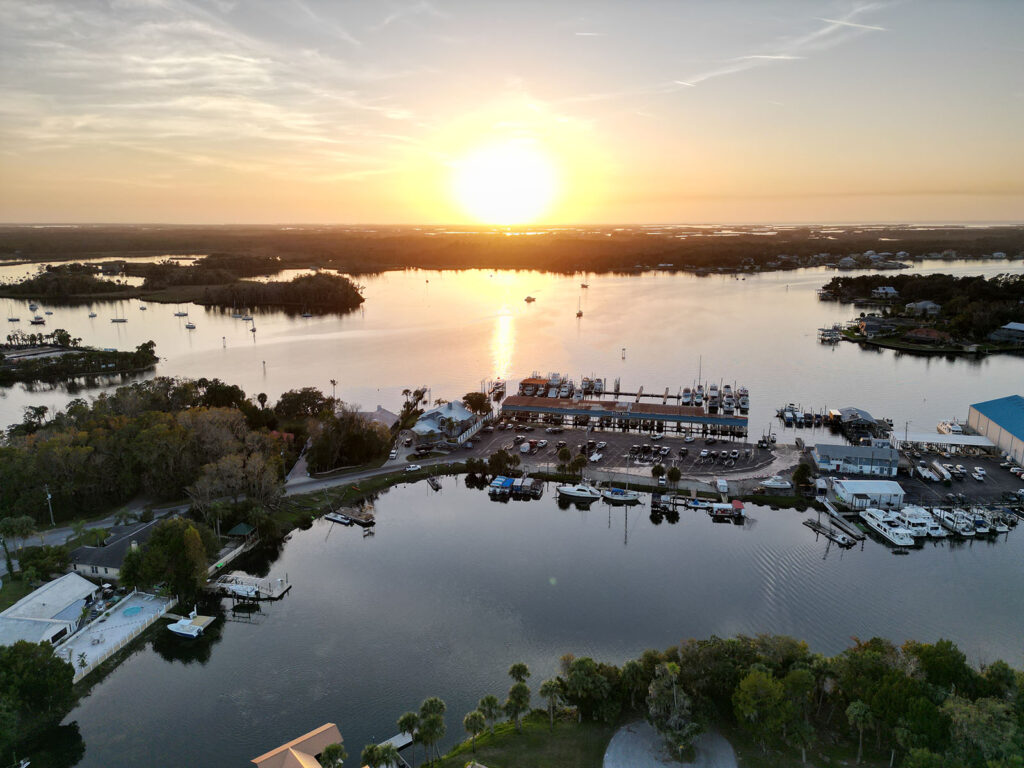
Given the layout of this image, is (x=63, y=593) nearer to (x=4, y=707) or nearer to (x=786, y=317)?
(x=4, y=707)

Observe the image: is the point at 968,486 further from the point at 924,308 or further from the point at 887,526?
the point at 924,308

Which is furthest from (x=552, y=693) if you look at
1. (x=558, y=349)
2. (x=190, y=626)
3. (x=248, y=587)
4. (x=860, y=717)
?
(x=558, y=349)

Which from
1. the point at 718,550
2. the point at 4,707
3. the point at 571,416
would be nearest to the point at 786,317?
the point at 571,416

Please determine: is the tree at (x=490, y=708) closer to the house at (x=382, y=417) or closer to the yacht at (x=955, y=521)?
the yacht at (x=955, y=521)

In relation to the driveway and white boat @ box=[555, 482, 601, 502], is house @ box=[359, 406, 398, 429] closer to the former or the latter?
white boat @ box=[555, 482, 601, 502]

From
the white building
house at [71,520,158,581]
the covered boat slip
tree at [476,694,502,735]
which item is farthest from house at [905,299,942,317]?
house at [71,520,158,581]

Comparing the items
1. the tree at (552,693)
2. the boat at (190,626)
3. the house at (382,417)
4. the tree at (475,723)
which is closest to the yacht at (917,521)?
the tree at (552,693)
